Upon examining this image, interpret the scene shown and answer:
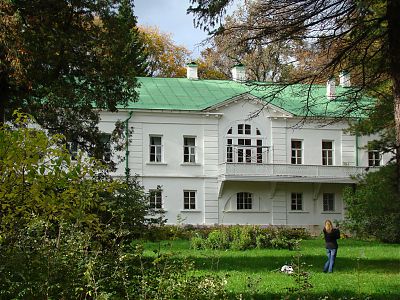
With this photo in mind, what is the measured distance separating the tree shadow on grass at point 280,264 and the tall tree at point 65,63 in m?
5.14

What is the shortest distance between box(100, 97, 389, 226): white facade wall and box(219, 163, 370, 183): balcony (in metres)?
0.06

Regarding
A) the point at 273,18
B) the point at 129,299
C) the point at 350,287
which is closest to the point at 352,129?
the point at 350,287

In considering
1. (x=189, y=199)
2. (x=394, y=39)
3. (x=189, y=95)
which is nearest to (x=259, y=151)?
(x=189, y=199)

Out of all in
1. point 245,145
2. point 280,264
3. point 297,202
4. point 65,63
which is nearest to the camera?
point 65,63

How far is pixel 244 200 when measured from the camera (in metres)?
37.8

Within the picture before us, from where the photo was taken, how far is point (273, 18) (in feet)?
37.4

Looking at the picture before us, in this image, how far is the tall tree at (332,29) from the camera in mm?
10570

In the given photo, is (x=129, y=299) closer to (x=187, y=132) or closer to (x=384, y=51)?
(x=384, y=51)

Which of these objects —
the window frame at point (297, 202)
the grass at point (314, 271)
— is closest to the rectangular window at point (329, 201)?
the window frame at point (297, 202)

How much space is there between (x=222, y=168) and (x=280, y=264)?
18730 millimetres

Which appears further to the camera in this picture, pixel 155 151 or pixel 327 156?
pixel 327 156

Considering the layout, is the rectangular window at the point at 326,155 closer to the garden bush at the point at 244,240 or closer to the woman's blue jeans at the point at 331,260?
the garden bush at the point at 244,240

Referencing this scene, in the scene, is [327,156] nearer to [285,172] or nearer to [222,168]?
[285,172]

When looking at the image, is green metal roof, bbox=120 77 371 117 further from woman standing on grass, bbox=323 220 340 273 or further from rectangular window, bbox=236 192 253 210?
woman standing on grass, bbox=323 220 340 273
